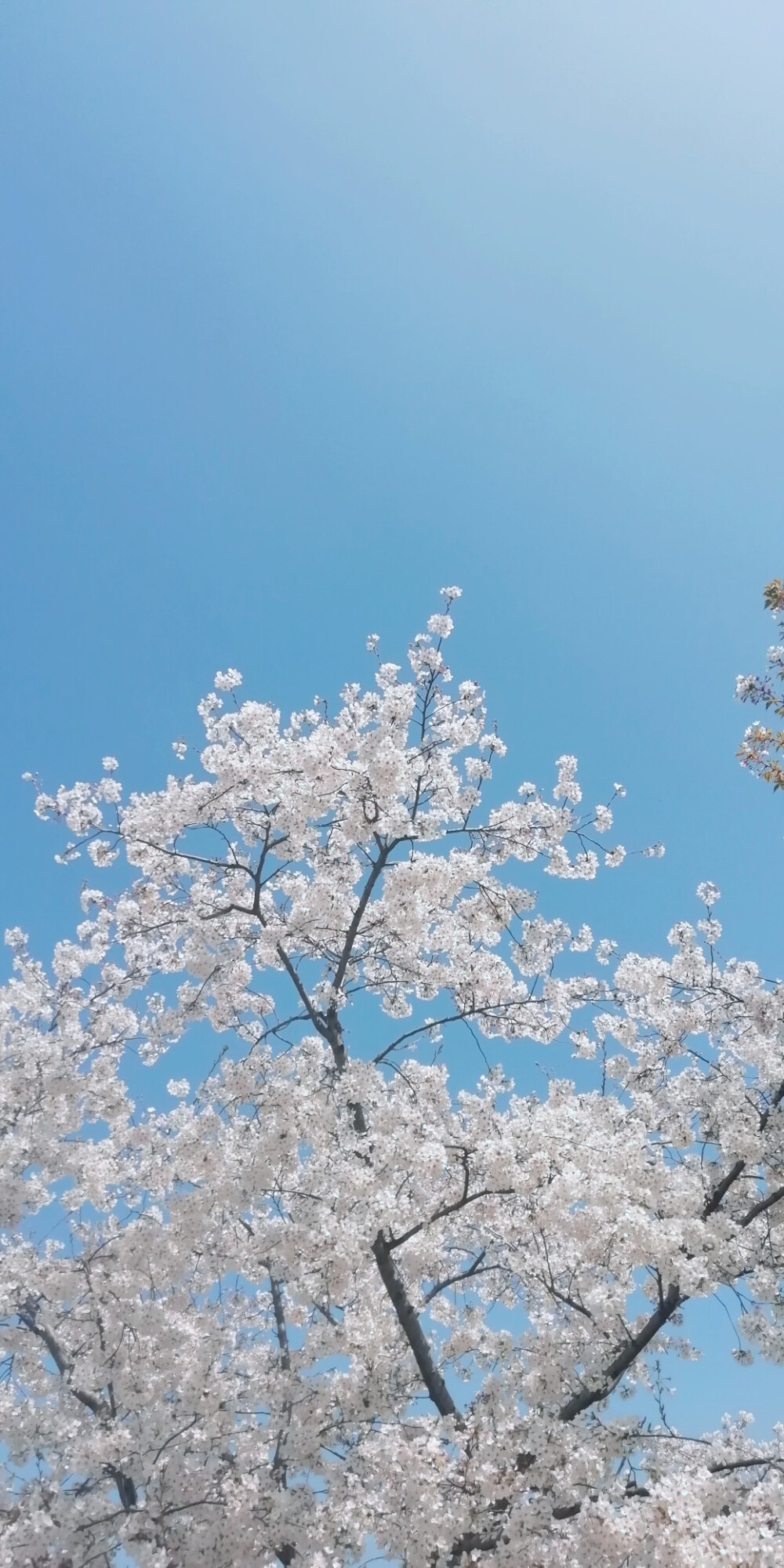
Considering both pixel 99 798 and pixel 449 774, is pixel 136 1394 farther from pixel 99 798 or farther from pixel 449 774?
pixel 449 774

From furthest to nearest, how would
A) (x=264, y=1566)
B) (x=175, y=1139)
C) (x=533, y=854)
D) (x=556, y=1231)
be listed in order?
1. (x=533, y=854)
2. (x=175, y=1139)
3. (x=556, y=1231)
4. (x=264, y=1566)

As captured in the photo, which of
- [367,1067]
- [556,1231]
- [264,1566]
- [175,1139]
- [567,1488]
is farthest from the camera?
[175,1139]

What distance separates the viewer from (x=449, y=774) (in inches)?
396

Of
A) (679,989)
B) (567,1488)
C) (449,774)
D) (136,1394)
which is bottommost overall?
(567,1488)

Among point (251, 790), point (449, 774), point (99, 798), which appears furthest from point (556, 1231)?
point (99, 798)

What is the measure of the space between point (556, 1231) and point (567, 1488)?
1.88 meters

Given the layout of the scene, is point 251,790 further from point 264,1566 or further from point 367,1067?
point 264,1566

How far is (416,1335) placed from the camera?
8.03 metres

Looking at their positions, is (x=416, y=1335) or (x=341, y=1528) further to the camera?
(x=416, y=1335)

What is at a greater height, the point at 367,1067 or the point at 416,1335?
the point at 367,1067

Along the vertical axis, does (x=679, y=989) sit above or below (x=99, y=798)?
below

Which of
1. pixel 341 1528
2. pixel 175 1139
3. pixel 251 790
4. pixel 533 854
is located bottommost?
pixel 341 1528

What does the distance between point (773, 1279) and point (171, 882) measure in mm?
8065

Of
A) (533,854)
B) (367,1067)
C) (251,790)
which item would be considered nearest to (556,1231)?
(367,1067)
